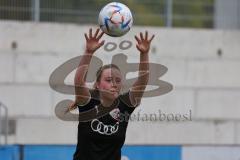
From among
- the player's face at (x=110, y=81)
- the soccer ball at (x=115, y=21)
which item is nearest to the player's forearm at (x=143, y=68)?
the player's face at (x=110, y=81)

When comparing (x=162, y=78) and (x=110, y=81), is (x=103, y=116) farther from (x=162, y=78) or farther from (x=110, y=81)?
(x=162, y=78)

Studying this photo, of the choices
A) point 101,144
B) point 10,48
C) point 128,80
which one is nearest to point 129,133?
point 128,80

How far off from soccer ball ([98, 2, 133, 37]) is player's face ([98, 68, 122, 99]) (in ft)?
A: 2.55

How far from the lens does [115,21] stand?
21.1 feet

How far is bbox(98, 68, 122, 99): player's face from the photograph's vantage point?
568 cm

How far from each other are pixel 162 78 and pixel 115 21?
659cm

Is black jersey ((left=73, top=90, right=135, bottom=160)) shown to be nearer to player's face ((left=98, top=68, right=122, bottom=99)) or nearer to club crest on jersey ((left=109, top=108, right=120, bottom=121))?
club crest on jersey ((left=109, top=108, right=120, bottom=121))

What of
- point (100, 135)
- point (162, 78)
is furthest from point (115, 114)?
point (162, 78)

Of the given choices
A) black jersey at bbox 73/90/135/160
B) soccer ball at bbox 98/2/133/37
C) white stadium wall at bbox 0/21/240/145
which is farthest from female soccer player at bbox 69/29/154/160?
white stadium wall at bbox 0/21/240/145

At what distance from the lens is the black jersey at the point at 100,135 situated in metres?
5.69

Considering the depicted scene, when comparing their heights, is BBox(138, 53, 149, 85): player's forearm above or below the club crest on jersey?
above

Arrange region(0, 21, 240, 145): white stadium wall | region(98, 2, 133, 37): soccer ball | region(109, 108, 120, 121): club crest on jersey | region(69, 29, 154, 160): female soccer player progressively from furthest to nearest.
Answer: region(0, 21, 240, 145): white stadium wall < region(98, 2, 133, 37): soccer ball < region(109, 108, 120, 121): club crest on jersey < region(69, 29, 154, 160): female soccer player

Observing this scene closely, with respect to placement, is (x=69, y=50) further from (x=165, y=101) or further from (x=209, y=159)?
(x=209, y=159)

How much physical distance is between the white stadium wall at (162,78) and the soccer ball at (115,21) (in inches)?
237
